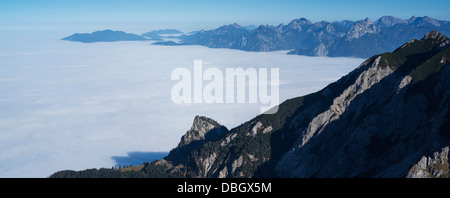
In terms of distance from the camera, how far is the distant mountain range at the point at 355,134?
4454 inches

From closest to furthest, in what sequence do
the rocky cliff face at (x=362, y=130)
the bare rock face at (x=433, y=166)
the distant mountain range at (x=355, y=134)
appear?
the bare rock face at (x=433, y=166) < the rocky cliff face at (x=362, y=130) < the distant mountain range at (x=355, y=134)

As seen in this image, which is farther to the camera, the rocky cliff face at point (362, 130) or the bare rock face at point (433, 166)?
the rocky cliff face at point (362, 130)

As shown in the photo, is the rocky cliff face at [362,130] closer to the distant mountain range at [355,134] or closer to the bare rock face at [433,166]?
the bare rock face at [433,166]

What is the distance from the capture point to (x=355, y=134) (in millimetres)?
136250

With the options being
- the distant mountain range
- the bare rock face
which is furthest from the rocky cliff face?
the distant mountain range

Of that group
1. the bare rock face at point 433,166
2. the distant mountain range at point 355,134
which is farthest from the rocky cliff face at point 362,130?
the distant mountain range at point 355,134

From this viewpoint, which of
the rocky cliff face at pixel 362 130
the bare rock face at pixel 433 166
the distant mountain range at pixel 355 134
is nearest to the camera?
the bare rock face at pixel 433 166

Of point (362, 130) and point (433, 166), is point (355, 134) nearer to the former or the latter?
point (362, 130)

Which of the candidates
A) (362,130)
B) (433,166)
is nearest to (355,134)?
(362,130)

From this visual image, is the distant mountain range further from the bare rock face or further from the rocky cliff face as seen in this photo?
the rocky cliff face
